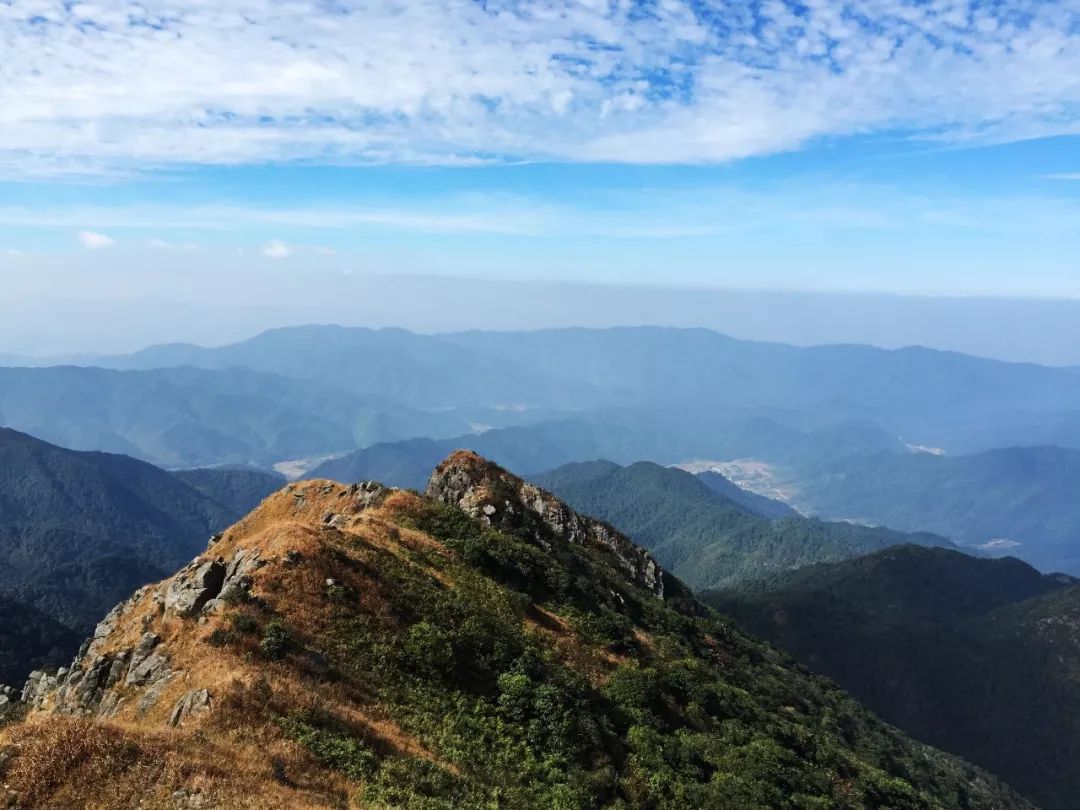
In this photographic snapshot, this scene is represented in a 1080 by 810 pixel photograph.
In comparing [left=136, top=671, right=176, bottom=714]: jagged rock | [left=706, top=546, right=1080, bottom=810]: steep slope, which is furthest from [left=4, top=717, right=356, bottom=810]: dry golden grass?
[left=706, top=546, right=1080, bottom=810]: steep slope

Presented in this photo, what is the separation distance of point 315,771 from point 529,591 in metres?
24.0

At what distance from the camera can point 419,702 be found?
82.3 ft

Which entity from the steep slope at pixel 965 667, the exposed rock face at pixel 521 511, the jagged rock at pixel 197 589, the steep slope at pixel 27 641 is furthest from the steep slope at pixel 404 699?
the steep slope at pixel 27 641

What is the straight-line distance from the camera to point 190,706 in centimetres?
2025

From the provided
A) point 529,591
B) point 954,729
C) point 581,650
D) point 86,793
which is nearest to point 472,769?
point 86,793

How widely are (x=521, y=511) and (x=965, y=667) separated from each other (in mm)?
144639

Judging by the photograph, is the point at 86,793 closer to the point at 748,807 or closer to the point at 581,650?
the point at 748,807

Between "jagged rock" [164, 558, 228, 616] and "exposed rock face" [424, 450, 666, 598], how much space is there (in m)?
24.8

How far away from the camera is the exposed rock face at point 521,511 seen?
2266 inches

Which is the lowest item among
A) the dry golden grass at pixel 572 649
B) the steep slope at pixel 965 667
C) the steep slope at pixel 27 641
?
the steep slope at pixel 965 667

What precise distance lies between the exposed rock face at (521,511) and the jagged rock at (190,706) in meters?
35.5

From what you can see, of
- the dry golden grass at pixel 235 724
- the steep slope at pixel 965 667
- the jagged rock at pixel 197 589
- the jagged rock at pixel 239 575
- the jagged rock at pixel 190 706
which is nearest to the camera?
the dry golden grass at pixel 235 724

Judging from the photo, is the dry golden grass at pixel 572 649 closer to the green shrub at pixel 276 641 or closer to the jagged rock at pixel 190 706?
the green shrub at pixel 276 641

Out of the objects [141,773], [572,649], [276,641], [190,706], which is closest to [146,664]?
[276,641]
